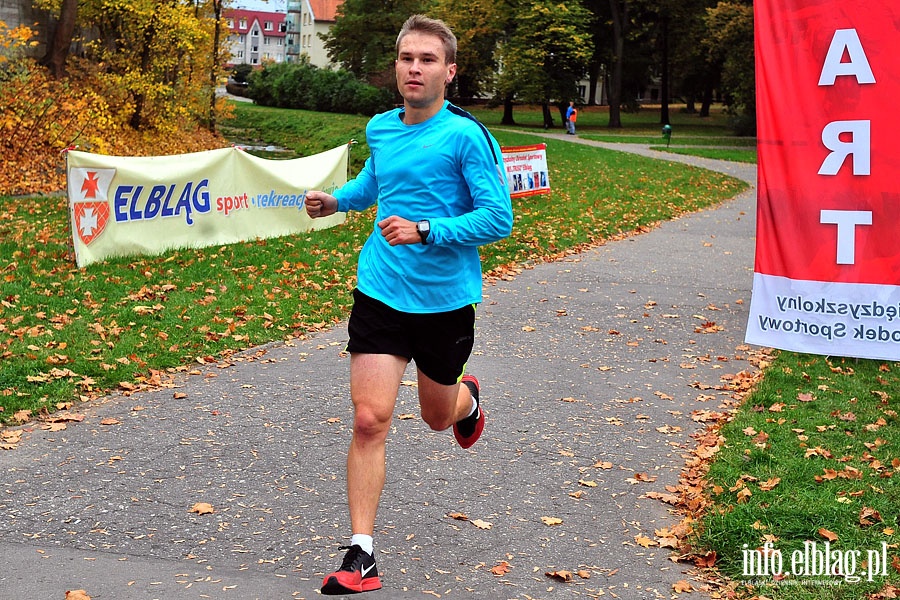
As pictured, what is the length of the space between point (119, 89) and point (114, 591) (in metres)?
26.6

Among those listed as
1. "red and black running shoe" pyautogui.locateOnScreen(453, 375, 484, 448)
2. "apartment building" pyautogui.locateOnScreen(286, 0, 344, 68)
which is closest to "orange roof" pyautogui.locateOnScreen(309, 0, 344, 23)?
"apartment building" pyautogui.locateOnScreen(286, 0, 344, 68)

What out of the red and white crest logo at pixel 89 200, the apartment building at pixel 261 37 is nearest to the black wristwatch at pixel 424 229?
the red and white crest logo at pixel 89 200

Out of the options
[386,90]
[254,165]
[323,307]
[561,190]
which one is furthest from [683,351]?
[386,90]

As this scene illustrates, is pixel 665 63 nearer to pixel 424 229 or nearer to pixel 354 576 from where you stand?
pixel 424 229

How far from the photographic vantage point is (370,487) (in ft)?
13.7

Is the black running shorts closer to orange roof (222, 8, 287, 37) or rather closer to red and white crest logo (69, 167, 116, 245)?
red and white crest logo (69, 167, 116, 245)

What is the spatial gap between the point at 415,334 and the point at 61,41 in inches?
1049

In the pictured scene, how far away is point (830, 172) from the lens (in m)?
4.62

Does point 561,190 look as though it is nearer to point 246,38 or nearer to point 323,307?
point 323,307

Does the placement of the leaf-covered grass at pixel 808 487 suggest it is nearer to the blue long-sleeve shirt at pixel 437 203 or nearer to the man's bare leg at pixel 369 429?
the man's bare leg at pixel 369 429

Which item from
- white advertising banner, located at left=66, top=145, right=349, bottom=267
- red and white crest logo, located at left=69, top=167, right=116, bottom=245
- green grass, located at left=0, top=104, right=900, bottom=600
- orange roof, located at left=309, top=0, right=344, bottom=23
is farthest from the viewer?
orange roof, located at left=309, top=0, right=344, bottom=23

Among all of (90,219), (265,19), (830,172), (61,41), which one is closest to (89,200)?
(90,219)

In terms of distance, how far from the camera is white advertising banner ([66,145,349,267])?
11977mm

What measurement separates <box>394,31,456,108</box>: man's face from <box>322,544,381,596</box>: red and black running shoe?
179 cm
